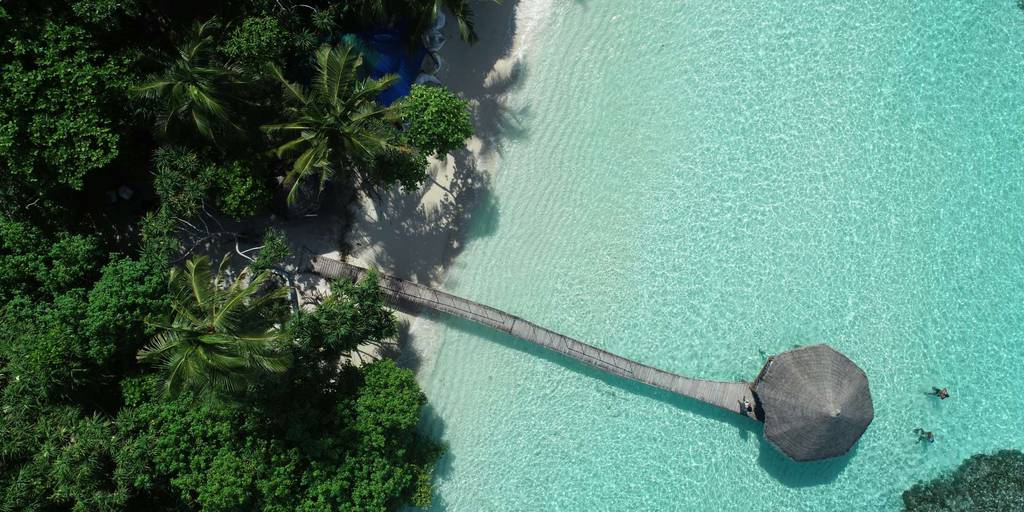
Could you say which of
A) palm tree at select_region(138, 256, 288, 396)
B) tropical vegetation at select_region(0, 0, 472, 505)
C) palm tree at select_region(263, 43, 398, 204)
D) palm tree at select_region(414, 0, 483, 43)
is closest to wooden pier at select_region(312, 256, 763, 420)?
tropical vegetation at select_region(0, 0, 472, 505)

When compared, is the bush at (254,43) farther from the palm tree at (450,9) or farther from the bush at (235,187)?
the palm tree at (450,9)

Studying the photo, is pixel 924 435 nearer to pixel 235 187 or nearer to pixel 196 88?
pixel 235 187

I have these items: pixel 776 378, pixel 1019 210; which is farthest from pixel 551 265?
pixel 1019 210

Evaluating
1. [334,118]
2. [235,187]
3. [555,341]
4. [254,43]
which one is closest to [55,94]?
[235,187]

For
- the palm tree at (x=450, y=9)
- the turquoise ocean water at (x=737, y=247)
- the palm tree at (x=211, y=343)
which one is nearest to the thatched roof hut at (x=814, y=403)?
the turquoise ocean water at (x=737, y=247)

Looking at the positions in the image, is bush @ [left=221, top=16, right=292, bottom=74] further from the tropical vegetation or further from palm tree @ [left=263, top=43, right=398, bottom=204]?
palm tree @ [left=263, top=43, right=398, bottom=204]

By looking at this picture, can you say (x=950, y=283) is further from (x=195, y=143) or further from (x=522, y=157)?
(x=195, y=143)
